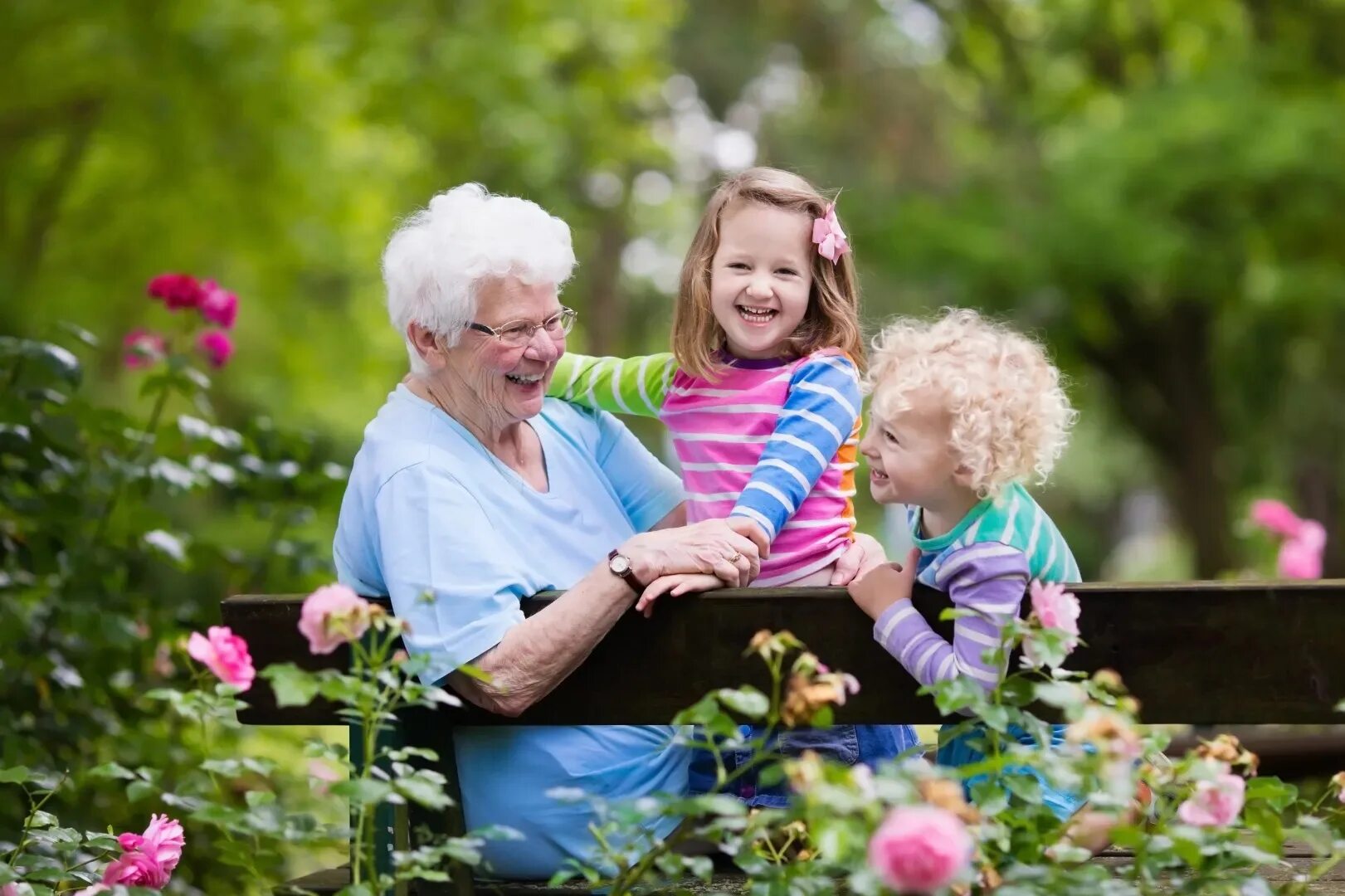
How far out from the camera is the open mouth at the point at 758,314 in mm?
3064

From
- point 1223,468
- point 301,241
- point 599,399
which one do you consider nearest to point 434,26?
point 301,241

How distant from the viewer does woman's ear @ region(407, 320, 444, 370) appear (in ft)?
10.0

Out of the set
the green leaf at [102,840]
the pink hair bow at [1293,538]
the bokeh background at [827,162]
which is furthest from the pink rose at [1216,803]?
the bokeh background at [827,162]

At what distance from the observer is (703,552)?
264cm

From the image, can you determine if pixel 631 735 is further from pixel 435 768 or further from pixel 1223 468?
pixel 1223 468

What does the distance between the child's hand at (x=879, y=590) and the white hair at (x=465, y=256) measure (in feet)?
3.07

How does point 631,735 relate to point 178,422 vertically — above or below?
below

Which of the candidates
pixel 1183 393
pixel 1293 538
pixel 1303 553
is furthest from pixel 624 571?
pixel 1183 393

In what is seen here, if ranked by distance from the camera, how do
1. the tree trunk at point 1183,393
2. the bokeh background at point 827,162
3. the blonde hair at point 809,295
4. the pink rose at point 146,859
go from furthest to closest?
the tree trunk at point 1183,393 < the bokeh background at point 827,162 < the blonde hair at point 809,295 < the pink rose at point 146,859

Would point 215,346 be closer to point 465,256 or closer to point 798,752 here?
point 465,256

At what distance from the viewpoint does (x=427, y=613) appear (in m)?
2.67

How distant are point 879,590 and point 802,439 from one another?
0.61 meters

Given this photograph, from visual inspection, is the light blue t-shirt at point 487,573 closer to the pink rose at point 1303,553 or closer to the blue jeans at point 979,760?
the blue jeans at point 979,760

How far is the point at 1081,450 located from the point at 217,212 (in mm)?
20209
